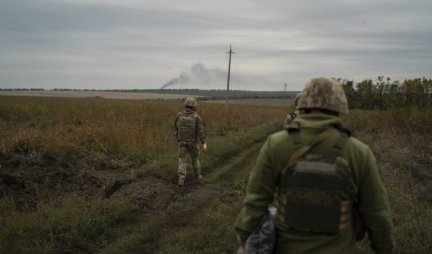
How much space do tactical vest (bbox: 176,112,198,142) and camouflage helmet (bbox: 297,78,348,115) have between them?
8188 millimetres

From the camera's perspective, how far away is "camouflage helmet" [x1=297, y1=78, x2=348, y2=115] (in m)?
3.13

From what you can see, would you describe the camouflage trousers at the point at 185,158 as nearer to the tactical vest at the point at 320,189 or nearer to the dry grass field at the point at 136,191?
the dry grass field at the point at 136,191

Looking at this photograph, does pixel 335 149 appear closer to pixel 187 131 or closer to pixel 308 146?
pixel 308 146

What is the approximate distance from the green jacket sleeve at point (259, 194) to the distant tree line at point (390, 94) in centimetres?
1858

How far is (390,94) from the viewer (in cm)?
3425

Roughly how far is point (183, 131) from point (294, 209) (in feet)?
27.4

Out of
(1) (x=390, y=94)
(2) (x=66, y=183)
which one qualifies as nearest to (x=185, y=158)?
(2) (x=66, y=183)

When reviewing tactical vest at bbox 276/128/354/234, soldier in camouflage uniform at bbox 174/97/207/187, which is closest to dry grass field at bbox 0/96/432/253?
soldier in camouflage uniform at bbox 174/97/207/187

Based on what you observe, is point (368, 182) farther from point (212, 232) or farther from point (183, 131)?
point (183, 131)

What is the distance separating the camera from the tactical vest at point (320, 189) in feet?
9.93

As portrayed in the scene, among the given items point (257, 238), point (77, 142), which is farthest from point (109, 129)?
point (257, 238)

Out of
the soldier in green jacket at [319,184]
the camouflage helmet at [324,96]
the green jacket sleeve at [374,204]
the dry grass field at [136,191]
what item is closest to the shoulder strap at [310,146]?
the soldier in green jacket at [319,184]

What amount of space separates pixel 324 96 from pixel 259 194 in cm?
76

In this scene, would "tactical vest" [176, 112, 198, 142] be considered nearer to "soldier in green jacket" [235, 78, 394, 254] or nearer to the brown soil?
the brown soil
